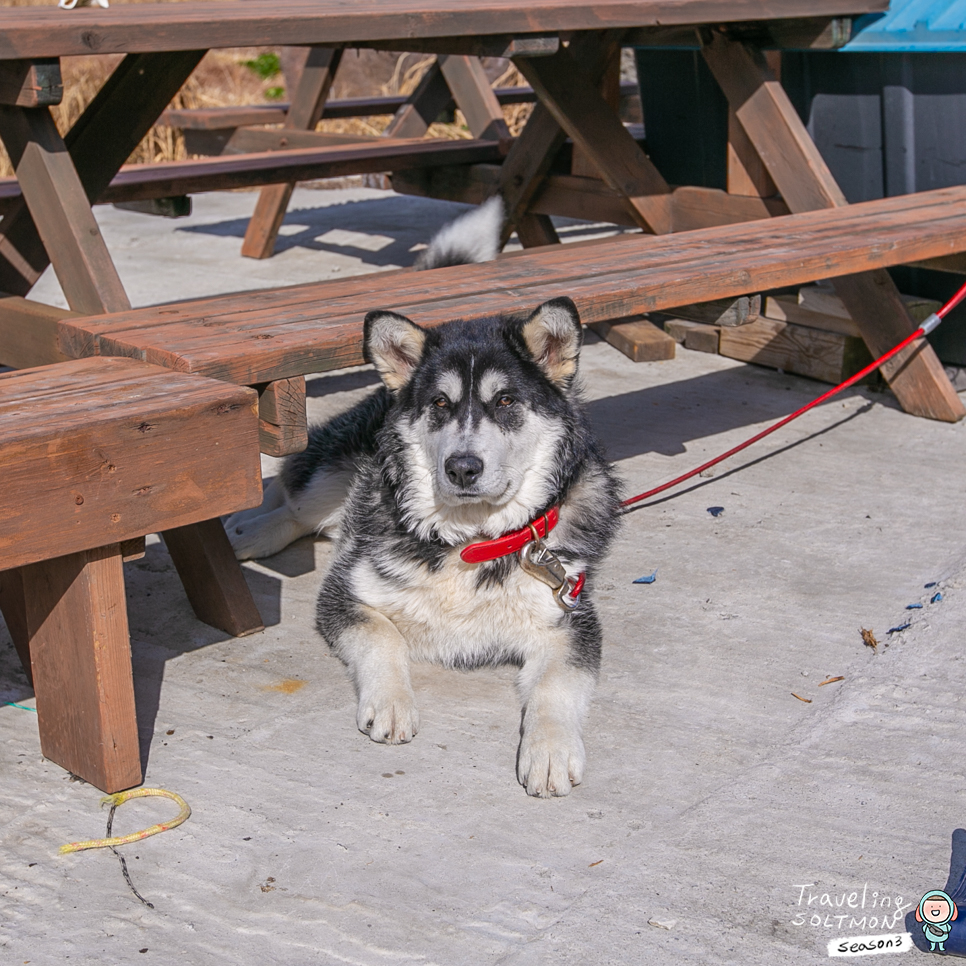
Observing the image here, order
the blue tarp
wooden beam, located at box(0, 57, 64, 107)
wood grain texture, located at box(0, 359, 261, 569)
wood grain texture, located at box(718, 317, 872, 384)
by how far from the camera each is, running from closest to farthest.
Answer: wood grain texture, located at box(0, 359, 261, 569)
wooden beam, located at box(0, 57, 64, 107)
the blue tarp
wood grain texture, located at box(718, 317, 872, 384)

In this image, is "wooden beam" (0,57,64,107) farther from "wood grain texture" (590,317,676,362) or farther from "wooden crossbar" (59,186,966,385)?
"wood grain texture" (590,317,676,362)

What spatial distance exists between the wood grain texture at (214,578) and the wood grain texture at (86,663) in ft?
2.37

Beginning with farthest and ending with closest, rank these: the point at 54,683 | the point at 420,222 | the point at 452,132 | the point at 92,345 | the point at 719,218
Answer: the point at 452,132
the point at 420,222
the point at 719,218
the point at 92,345
the point at 54,683

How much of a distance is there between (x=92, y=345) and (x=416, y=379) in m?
0.88

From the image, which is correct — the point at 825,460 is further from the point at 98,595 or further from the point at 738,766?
the point at 98,595

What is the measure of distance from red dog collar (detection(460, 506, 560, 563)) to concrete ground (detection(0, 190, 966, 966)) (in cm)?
40

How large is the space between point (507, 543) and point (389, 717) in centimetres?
58

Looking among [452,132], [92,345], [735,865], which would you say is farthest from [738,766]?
[452,132]

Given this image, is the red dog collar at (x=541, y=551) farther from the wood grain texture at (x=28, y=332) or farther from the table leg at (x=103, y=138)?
the table leg at (x=103, y=138)

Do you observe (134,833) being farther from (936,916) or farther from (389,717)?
(936,916)

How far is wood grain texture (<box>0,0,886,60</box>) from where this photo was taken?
349cm

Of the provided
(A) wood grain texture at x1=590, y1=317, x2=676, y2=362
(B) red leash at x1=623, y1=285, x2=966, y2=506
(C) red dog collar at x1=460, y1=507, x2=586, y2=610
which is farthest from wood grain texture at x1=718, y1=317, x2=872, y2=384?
(C) red dog collar at x1=460, y1=507, x2=586, y2=610

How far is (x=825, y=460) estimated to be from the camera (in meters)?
4.84

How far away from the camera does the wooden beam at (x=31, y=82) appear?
3.53 metres
